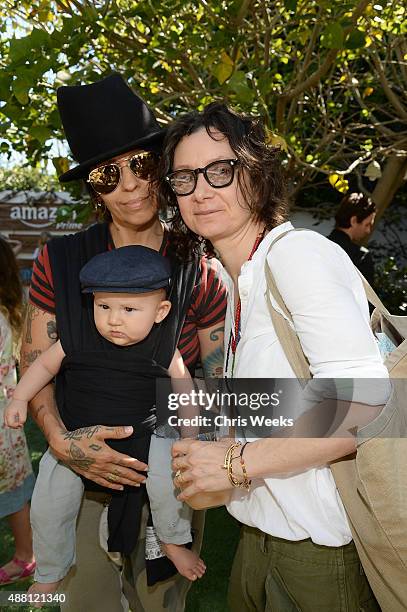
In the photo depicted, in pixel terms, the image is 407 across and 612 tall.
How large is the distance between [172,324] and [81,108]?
87cm

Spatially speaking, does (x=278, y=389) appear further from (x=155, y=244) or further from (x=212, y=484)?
(x=155, y=244)

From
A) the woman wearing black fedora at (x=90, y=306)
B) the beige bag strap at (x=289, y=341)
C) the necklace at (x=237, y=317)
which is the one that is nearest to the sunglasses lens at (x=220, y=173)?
the necklace at (x=237, y=317)

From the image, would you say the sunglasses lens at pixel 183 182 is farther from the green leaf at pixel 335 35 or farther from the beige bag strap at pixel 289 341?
the green leaf at pixel 335 35

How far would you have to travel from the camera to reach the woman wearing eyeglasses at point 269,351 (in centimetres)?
146

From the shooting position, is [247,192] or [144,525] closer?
[247,192]

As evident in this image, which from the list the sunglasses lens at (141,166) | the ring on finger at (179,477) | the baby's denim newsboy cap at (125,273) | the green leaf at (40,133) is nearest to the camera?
the ring on finger at (179,477)

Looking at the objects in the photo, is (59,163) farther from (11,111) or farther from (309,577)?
(309,577)

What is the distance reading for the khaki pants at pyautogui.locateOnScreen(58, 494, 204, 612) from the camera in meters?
2.38

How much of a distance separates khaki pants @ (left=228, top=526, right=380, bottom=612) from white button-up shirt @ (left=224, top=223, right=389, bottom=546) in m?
0.06

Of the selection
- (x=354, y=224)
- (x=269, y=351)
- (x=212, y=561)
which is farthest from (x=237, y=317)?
(x=354, y=224)

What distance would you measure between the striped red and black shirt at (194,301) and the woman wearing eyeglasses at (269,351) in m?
0.28

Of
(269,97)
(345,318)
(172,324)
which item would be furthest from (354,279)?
(269,97)

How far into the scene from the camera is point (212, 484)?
1.63 metres

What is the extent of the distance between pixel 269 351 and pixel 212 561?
2889 mm
